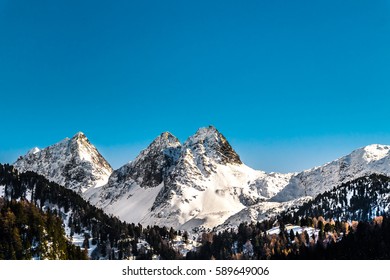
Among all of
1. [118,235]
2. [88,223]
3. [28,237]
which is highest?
[88,223]

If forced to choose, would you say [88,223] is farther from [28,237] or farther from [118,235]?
[28,237]

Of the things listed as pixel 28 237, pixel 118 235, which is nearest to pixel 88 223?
pixel 118 235

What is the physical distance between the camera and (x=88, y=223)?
14688 cm

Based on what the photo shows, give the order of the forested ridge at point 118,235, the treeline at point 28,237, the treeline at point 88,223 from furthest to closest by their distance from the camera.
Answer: the treeline at point 88,223, the treeline at point 28,237, the forested ridge at point 118,235

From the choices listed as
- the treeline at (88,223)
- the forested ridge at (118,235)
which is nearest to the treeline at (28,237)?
the forested ridge at (118,235)

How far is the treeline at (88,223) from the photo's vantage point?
129m

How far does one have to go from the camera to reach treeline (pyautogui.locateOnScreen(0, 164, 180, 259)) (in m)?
129

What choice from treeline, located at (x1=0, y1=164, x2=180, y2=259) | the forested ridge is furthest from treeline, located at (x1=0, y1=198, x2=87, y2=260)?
treeline, located at (x1=0, y1=164, x2=180, y2=259)

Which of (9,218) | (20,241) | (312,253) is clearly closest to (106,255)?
(9,218)

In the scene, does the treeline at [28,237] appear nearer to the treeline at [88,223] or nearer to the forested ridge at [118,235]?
the forested ridge at [118,235]

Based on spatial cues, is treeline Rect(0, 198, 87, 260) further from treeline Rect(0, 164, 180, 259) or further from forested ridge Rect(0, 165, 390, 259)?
treeline Rect(0, 164, 180, 259)
